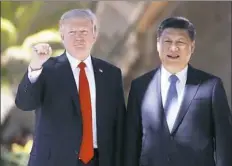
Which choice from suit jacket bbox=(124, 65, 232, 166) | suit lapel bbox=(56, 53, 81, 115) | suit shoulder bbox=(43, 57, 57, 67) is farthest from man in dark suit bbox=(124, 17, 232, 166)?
suit shoulder bbox=(43, 57, 57, 67)

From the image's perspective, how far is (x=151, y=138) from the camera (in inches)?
122

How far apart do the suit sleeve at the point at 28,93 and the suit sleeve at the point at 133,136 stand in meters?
0.54

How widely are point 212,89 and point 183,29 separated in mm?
371

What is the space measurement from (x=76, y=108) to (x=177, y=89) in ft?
1.89

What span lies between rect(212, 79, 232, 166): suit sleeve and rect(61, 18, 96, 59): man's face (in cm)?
77

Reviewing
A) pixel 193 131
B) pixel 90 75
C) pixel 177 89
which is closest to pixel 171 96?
pixel 177 89

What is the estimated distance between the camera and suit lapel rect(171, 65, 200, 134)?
307cm

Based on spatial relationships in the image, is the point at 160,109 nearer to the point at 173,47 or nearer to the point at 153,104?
the point at 153,104

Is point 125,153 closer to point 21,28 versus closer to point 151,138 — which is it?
point 151,138

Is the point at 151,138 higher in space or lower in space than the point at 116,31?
lower

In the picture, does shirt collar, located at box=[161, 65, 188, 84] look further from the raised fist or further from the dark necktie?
the raised fist

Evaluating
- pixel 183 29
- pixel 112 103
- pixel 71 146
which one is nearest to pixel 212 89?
pixel 183 29

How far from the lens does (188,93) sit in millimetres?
3104

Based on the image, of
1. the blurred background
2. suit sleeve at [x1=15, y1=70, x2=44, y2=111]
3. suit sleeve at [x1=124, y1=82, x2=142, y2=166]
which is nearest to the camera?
suit sleeve at [x1=15, y1=70, x2=44, y2=111]
